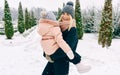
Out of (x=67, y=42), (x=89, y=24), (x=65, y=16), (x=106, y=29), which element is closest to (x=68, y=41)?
(x=67, y=42)

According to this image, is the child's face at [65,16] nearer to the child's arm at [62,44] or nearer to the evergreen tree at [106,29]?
the child's arm at [62,44]

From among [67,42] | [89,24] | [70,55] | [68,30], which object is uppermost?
[68,30]

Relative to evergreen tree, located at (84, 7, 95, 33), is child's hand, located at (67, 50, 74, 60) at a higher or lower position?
higher

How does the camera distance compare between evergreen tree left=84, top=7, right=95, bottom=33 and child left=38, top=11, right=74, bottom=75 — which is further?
evergreen tree left=84, top=7, right=95, bottom=33

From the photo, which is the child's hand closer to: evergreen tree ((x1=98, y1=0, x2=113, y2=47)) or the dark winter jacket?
the dark winter jacket

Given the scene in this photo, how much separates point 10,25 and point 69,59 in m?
34.3

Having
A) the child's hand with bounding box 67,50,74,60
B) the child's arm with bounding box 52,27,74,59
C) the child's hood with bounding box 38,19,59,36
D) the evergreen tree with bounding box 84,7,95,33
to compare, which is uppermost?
the child's hood with bounding box 38,19,59,36

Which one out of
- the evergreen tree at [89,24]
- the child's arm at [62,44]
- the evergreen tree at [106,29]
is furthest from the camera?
the evergreen tree at [89,24]

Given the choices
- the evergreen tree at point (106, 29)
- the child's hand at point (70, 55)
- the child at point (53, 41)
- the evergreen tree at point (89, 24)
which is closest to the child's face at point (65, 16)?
the child at point (53, 41)

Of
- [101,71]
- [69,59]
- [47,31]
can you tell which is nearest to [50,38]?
[47,31]

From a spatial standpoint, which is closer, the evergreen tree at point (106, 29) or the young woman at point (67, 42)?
the young woman at point (67, 42)

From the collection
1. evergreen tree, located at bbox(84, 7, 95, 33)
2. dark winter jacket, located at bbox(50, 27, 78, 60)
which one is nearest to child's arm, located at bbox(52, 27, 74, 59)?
dark winter jacket, located at bbox(50, 27, 78, 60)

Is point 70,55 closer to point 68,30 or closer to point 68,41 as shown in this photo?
point 68,41

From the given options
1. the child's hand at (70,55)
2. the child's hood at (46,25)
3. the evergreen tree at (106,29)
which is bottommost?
the evergreen tree at (106,29)
